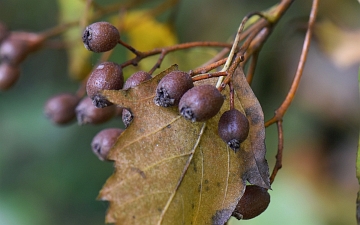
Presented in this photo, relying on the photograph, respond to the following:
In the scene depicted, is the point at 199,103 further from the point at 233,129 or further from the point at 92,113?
the point at 92,113

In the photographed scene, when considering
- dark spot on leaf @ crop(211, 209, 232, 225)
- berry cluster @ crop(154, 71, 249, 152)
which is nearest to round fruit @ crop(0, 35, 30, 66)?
berry cluster @ crop(154, 71, 249, 152)

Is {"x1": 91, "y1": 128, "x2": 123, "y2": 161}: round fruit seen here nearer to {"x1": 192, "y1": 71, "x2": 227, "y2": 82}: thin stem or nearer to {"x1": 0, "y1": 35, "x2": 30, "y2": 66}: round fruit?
{"x1": 192, "y1": 71, "x2": 227, "y2": 82}: thin stem

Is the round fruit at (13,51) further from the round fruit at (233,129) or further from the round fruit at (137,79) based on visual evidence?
the round fruit at (233,129)

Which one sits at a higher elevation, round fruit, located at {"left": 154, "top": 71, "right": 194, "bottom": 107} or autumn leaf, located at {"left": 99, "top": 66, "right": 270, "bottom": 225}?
round fruit, located at {"left": 154, "top": 71, "right": 194, "bottom": 107}

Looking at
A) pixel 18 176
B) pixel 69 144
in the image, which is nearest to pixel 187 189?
pixel 69 144

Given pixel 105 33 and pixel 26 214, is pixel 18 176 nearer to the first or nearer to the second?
pixel 26 214

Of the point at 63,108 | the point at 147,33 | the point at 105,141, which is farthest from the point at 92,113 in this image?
the point at 147,33
